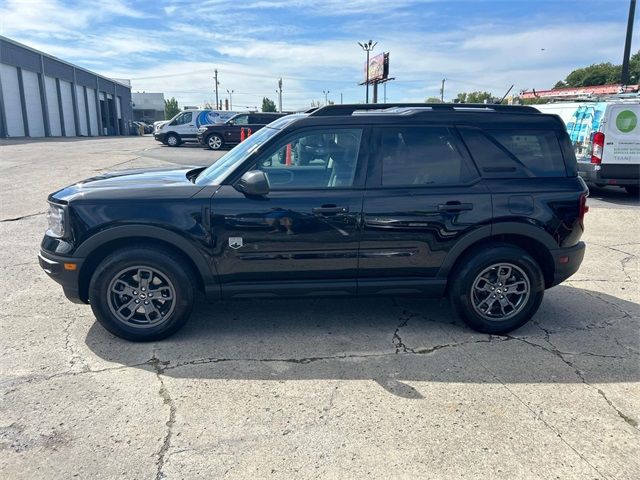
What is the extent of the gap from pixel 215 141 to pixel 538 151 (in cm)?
2037

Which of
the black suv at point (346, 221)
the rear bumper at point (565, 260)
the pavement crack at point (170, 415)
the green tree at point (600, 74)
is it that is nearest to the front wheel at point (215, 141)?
the black suv at point (346, 221)

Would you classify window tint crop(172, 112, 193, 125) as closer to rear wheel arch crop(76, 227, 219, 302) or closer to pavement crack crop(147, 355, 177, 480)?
rear wheel arch crop(76, 227, 219, 302)

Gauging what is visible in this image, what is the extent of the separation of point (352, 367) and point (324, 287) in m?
0.69

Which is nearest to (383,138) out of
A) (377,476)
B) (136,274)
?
(136,274)

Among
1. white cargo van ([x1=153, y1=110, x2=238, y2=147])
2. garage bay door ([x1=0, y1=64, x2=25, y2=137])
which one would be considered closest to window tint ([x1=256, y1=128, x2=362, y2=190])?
white cargo van ([x1=153, y1=110, x2=238, y2=147])

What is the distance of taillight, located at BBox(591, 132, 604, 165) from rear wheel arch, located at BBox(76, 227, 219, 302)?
9.84 meters

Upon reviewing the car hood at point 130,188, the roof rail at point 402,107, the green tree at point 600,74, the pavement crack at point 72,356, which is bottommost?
the pavement crack at point 72,356

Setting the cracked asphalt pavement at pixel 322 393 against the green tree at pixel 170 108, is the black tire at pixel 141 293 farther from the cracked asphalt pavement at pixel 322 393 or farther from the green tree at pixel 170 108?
the green tree at pixel 170 108

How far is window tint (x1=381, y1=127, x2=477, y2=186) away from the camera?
380 centimetres

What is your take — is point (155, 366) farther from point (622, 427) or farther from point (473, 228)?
point (622, 427)

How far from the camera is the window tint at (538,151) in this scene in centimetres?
395

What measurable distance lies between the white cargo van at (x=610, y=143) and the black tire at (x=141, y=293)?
30.9 feet

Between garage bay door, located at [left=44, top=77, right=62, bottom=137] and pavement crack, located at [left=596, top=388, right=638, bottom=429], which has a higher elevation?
garage bay door, located at [left=44, top=77, right=62, bottom=137]

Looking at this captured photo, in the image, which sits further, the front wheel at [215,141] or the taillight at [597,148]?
the front wheel at [215,141]
